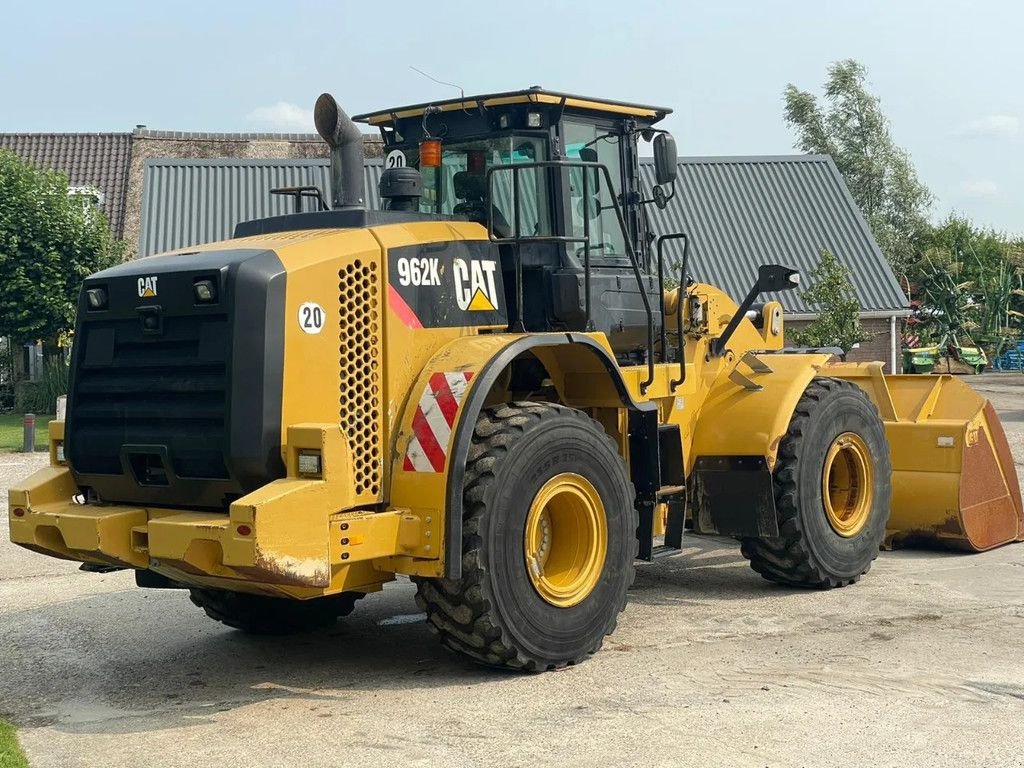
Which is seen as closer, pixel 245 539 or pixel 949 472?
pixel 245 539

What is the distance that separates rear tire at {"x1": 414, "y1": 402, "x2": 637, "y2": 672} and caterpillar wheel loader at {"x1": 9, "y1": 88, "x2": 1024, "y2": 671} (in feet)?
0.05

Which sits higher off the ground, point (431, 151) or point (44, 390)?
point (431, 151)

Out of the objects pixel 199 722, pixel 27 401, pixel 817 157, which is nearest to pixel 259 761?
pixel 199 722

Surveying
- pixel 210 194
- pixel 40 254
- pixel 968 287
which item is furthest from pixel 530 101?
pixel 968 287

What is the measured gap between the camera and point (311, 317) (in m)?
6.01

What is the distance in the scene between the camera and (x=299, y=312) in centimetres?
596

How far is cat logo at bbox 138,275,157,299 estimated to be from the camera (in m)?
6.24

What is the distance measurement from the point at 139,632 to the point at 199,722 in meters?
2.32

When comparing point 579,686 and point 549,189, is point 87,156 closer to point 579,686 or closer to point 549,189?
point 549,189

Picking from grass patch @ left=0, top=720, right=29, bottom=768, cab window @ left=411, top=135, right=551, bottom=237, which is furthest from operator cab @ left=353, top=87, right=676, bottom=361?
grass patch @ left=0, top=720, right=29, bottom=768

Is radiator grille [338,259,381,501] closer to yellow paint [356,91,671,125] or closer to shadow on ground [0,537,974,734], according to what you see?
shadow on ground [0,537,974,734]

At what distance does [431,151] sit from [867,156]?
41.9 m

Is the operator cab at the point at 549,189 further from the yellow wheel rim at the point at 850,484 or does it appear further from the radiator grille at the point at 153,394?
the yellow wheel rim at the point at 850,484

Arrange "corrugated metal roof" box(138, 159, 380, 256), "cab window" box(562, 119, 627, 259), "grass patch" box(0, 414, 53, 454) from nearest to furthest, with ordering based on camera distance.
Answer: "cab window" box(562, 119, 627, 259) → "grass patch" box(0, 414, 53, 454) → "corrugated metal roof" box(138, 159, 380, 256)
